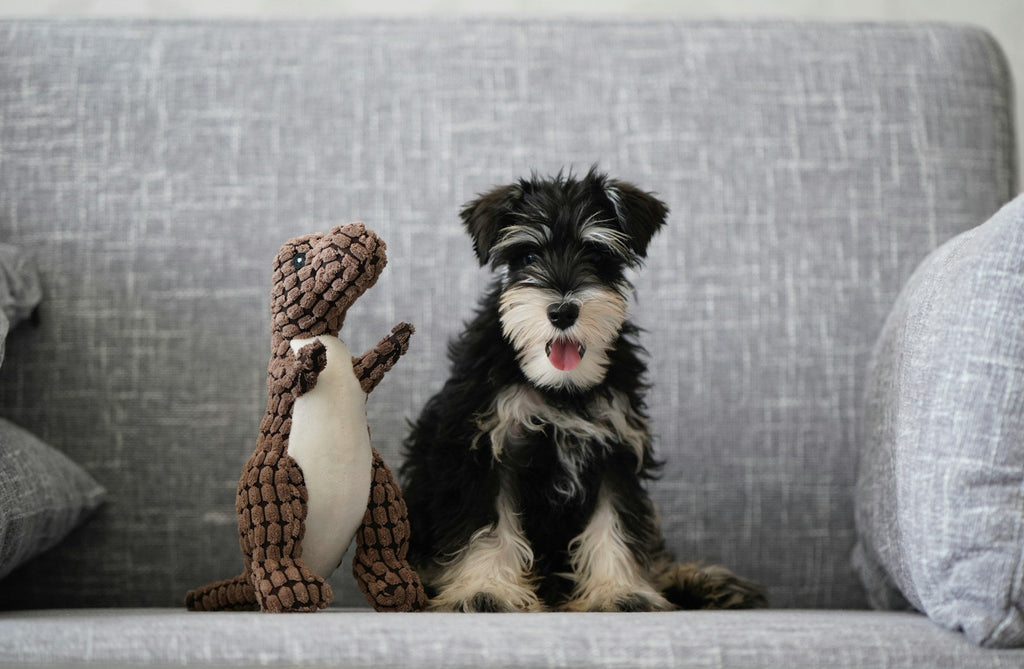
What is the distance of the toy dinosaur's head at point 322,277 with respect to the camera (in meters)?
1.29

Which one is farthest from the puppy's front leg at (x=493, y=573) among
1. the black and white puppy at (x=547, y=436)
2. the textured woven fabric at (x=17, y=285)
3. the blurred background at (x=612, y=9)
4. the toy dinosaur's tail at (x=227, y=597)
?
the blurred background at (x=612, y=9)

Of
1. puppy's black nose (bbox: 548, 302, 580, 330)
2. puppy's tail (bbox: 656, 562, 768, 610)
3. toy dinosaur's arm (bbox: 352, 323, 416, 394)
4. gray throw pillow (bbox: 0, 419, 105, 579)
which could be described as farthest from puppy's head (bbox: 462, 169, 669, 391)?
gray throw pillow (bbox: 0, 419, 105, 579)

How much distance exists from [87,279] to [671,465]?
1.13 meters

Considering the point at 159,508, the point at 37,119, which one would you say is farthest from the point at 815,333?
the point at 37,119

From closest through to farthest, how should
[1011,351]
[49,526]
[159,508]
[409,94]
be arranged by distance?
1. [1011,351]
2. [49,526]
3. [159,508]
4. [409,94]

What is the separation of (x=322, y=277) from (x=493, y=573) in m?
0.47

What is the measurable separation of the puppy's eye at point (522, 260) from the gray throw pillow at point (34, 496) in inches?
30.8

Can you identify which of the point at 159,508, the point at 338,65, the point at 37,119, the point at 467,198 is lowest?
the point at 159,508

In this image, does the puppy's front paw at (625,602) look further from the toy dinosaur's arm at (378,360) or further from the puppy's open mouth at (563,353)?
the toy dinosaur's arm at (378,360)

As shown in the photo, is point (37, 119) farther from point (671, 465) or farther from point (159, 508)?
point (671, 465)

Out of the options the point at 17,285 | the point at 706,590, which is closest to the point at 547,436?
the point at 706,590

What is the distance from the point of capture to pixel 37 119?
5.97 ft

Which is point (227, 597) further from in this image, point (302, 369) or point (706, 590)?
point (706, 590)

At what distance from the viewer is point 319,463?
1252 millimetres
